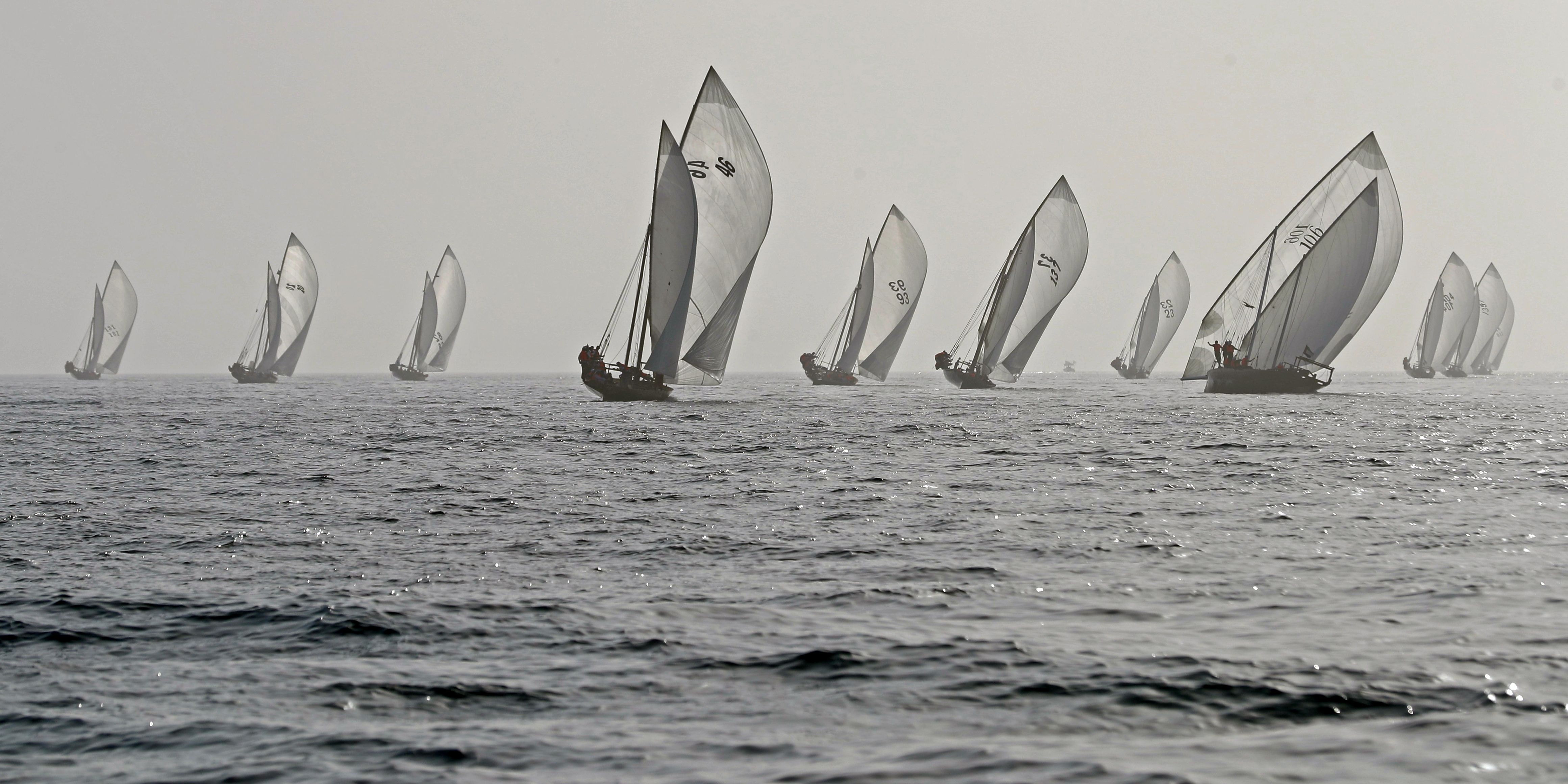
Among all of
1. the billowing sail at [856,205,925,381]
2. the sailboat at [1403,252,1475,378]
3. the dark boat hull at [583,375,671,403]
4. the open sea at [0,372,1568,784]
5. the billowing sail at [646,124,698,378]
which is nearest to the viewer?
the open sea at [0,372,1568,784]

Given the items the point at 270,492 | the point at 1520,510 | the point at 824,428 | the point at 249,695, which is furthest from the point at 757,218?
the point at 249,695

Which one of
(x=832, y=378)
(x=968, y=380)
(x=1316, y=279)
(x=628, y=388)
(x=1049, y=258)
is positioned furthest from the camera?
(x=832, y=378)

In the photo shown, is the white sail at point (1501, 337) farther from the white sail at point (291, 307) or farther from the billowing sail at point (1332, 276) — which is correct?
the white sail at point (291, 307)

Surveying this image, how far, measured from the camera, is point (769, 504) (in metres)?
22.8

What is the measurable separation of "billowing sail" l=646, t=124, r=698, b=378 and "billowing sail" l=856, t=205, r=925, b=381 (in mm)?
48986

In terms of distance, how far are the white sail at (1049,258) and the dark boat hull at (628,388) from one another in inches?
1418

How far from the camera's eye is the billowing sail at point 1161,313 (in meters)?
141

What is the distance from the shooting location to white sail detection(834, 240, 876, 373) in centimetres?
10888

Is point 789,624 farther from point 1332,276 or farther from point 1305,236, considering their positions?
point 1305,236

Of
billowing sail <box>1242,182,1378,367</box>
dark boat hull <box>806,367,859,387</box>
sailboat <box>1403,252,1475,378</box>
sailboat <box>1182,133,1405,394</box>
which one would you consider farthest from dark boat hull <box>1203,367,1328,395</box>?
sailboat <box>1403,252,1475,378</box>

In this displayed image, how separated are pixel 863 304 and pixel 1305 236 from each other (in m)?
41.5

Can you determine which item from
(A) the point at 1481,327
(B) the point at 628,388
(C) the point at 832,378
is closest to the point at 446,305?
(C) the point at 832,378

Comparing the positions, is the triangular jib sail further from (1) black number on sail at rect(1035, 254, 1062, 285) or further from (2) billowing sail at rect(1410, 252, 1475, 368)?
(2) billowing sail at rect(1410, 252, 1475, 368)

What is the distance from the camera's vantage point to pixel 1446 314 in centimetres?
14412
